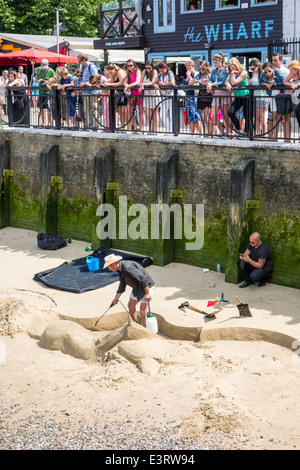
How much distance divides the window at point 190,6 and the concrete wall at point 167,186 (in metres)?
9.15

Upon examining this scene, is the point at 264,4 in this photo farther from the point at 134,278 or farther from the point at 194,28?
the point at 134,278

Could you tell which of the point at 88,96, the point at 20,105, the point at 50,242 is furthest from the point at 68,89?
the point at 50,242

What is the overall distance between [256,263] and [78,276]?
161 inches

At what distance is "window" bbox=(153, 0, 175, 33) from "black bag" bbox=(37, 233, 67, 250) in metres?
11.5

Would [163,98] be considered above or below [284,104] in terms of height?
above

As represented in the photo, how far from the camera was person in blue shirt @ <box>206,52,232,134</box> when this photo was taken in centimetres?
1540

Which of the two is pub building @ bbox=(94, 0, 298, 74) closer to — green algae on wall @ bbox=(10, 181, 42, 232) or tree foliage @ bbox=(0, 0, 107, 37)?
green algae on wall @ bbox=(10, 181, 42, 232)

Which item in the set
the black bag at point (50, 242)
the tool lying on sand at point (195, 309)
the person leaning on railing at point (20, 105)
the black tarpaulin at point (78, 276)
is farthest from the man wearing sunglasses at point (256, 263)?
the person leaning on railing at point (20, 105)

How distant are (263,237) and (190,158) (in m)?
2.61

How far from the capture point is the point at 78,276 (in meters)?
15.8

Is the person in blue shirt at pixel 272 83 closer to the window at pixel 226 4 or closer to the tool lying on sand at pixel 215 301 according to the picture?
the tool lying on sand at pixel 215 301

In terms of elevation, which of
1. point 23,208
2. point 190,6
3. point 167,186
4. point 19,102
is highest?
point 190,6

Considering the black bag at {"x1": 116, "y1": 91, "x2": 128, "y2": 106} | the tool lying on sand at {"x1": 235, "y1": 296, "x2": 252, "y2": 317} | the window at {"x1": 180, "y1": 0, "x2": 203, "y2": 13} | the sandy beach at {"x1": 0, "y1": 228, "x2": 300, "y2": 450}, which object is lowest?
the sandy beach at {"x1": 0, "y1": 228, "x2": 300, "y2": 450}

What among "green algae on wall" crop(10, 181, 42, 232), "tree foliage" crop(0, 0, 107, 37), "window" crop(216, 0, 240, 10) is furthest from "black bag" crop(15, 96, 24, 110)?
"tree foliage" crop(0, 0, 107, 37)
